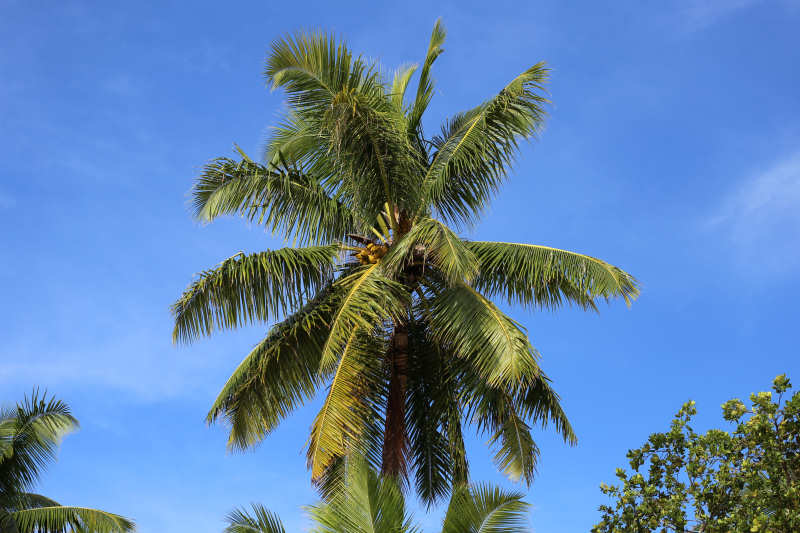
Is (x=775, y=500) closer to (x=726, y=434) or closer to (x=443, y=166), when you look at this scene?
(x=726, y=434)

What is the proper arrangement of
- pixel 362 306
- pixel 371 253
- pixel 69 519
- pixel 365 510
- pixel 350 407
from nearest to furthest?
pixel 365 510
pixel 362 306
pixel 350 407
pixel 371 253
pixel 69 519

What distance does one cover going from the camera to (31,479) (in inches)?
734

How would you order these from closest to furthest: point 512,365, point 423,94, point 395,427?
point 512,365
point 395,427
point 423,94

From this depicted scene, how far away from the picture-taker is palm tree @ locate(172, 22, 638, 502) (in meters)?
12.7

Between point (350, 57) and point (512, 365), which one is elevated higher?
point (350, 57)

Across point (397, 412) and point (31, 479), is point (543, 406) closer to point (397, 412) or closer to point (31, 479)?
point (397, 412)

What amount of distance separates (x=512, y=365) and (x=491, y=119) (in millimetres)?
4587

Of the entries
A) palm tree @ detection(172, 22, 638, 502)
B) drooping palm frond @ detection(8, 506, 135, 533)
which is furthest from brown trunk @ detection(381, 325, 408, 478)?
drooping palm frond @ detection(8, 506, 135, 533)

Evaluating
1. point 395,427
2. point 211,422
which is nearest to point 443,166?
point 395,427

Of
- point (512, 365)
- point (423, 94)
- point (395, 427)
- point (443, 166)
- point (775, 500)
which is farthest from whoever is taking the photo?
point (423, 94)

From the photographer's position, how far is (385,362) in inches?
543

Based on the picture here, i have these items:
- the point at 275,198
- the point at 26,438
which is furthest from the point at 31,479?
the point at 275,198

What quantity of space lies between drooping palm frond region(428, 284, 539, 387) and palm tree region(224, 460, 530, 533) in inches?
69.7

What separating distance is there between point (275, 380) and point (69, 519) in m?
7.00
